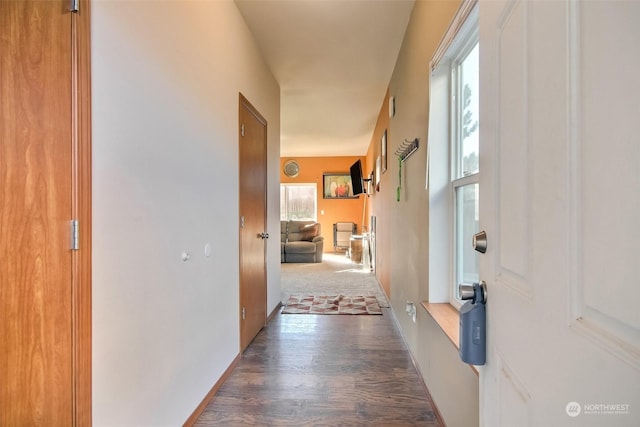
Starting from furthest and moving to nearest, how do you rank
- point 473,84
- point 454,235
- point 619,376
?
point 454,235 → point 473,84 → point 619,376

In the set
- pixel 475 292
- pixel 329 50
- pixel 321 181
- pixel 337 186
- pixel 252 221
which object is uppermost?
pixel 329 50

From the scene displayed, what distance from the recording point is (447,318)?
156 centimetres

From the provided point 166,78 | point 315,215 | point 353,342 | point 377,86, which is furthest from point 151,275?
point 315,215

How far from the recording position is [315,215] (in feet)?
29.1

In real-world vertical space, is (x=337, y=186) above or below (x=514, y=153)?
above

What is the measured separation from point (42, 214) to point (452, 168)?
1.76 metres

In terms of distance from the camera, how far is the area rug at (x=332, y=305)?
359 cm

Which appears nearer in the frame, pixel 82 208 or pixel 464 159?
pixel 82 208

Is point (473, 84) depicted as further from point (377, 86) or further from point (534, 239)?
point (377, 86)

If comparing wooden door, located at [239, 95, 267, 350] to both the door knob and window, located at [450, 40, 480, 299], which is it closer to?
window, located at [450, 40, 480, 299]

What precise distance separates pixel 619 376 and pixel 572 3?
0.50m

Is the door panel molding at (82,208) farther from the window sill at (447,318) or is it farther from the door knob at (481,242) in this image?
the window sill at (447,318)

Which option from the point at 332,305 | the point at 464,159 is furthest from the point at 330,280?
the point at 464,159

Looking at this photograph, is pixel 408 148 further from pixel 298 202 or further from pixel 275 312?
pixel 298 202
